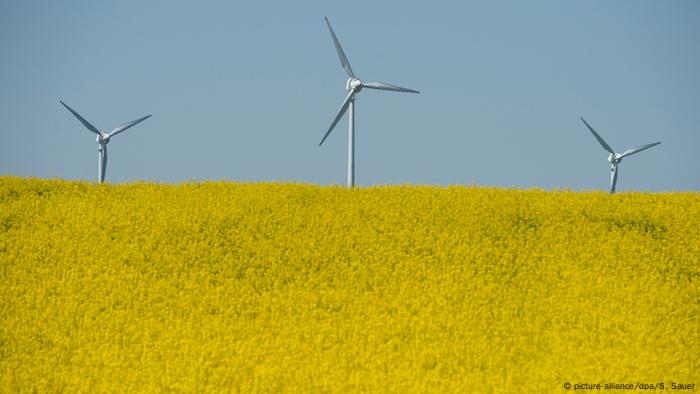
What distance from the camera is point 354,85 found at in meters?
38.6

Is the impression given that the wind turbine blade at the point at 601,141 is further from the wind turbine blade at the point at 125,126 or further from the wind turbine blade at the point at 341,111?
the wind turbine blade at the point at 125,126

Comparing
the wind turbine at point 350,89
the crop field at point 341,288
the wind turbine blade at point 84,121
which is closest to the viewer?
the crop field at point 341,288

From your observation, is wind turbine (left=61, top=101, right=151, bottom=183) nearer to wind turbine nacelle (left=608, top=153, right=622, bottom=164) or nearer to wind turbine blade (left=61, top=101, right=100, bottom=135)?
wind turbine blade (left=61, top=101, right=100, bottom=135)

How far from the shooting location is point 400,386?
76.5 ft

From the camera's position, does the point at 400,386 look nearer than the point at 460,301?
Yes

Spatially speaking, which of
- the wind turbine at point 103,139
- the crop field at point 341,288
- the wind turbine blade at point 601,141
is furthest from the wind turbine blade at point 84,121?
the wind turbine blade at point 601,141

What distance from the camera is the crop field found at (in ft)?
79.7

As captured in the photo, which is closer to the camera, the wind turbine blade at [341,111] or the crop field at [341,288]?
the crop field at [341,288]

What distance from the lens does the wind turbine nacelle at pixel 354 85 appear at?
38469 mm

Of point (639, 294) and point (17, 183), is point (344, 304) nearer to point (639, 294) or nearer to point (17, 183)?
point (639, 294)

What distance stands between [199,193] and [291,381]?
10.3 m

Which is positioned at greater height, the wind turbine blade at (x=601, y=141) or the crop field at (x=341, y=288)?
the wind turbine blade at (x=601, y=141)

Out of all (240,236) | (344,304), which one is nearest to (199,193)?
(240,236)

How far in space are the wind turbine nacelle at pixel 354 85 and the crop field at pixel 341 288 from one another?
25.8 feet
